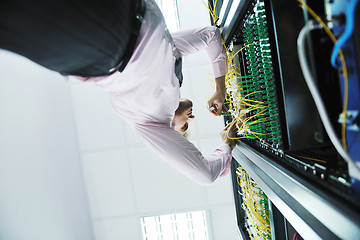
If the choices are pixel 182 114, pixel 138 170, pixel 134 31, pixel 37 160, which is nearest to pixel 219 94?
pixel 182 114

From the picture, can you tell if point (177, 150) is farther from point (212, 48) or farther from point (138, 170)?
point (138, 170)

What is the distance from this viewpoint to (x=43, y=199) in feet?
6.96

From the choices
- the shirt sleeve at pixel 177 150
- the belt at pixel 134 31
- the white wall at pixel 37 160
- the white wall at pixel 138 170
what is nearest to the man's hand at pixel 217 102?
the shirt sleeve at pixel 177 150

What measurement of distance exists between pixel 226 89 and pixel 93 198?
210 cm

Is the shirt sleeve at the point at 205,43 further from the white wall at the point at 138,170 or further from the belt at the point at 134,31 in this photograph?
the white wall at the point at 138,170

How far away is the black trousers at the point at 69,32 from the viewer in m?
0.50

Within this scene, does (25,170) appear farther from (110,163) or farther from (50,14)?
(50,14)

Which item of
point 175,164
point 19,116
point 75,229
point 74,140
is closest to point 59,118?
point 74,140

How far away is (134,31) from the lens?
2.58 ft

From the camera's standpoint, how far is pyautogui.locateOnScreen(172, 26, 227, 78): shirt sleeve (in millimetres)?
1235

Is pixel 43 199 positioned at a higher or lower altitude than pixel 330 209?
lower

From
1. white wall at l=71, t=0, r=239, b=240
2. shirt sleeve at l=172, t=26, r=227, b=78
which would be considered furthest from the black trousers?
white wall at l=71, t=0, r=239, b=240

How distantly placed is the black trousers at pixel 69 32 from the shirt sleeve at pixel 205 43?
0.51 metres

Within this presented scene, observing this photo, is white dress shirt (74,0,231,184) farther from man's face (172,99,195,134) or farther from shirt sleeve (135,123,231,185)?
man's face (172,99,195,134)
